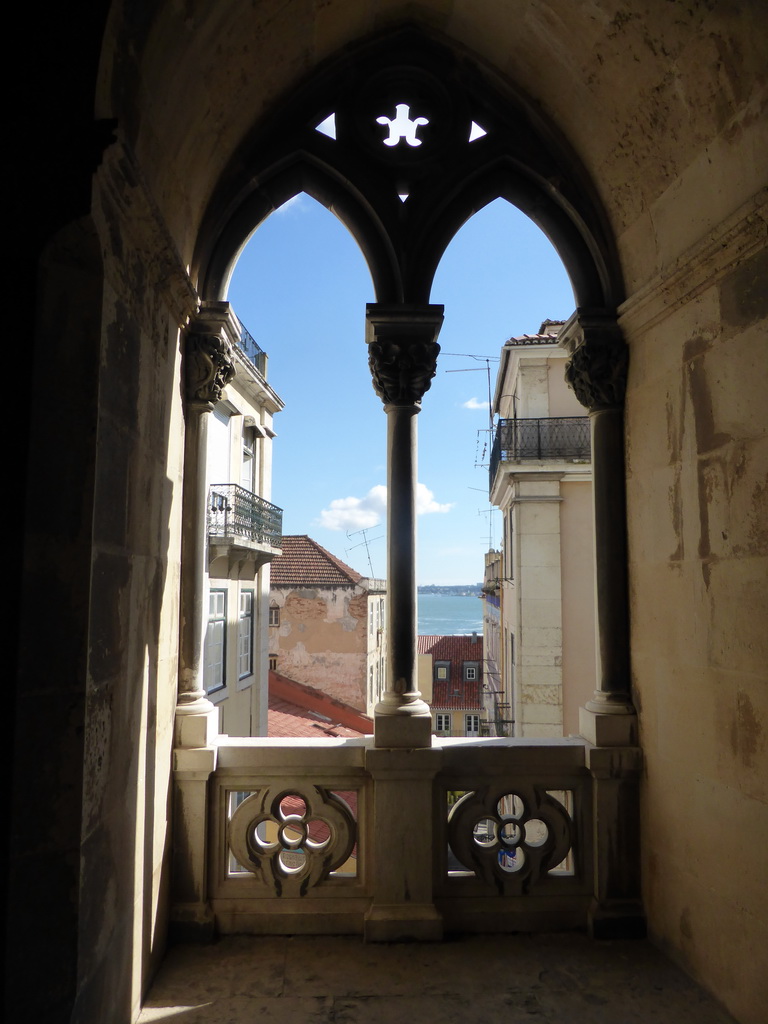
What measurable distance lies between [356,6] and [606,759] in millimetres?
3696

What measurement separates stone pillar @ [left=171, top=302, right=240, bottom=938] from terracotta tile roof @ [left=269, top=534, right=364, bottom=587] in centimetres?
1506

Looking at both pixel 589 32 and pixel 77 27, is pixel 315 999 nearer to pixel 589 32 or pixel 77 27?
pixel 77 27

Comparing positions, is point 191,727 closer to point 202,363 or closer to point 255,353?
point 202,363

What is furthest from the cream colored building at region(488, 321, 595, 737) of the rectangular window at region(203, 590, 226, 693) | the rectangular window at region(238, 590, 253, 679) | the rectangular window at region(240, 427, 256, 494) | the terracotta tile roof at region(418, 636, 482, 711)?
the terracotta tile roof at region(418, 636, 482, 711)

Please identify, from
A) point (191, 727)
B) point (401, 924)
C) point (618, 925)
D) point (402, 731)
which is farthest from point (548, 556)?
point (191, 727)

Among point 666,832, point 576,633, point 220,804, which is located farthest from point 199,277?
point 576,633

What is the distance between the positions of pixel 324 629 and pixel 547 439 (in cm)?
1021

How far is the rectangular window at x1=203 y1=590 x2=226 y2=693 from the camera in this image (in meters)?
9.89

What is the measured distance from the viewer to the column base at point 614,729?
3.17 meters

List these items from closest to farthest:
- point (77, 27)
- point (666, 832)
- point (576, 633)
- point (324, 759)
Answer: point (77, 27), point (666, 832), point (324, 759), point (576, 633)

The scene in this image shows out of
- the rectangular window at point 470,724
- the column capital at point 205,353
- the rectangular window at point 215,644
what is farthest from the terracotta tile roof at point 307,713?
the rectangular window at point 470,724

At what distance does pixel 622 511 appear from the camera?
333 centimetres

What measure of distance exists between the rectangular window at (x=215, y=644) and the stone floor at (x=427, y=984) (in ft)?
23.1

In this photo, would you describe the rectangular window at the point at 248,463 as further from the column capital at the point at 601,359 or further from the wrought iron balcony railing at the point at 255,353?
the column capital at the point at 601,359
